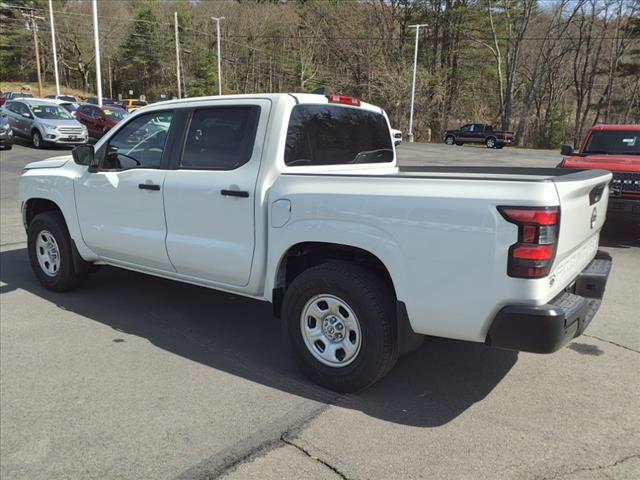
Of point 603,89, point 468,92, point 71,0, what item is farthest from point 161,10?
point 603,89

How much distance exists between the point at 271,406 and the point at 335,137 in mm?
2069

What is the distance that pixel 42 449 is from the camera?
2936 millimetres

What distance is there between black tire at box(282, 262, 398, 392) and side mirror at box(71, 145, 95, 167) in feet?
8.12

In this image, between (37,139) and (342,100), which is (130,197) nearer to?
(342,100)

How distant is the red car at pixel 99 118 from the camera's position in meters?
→ 22.7

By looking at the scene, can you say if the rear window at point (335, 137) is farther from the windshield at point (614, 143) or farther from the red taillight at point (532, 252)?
the windshield at point (614, 143)

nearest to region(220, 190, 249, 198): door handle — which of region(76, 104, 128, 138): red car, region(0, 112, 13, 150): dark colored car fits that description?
region(0, 112, 13, 150): dark colored car

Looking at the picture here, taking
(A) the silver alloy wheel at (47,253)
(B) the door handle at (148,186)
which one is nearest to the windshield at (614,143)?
(B) the door handle at (148,186)

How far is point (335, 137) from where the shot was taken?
4.21 meters

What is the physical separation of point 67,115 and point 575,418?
21860 millimetres

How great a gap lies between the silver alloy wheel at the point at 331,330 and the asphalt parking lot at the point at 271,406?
10.3 inches

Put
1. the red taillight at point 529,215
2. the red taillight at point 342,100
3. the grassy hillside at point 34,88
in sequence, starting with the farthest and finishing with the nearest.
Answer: the grassy hillside at point 34,88 < the red taillight at point 342,100 < the red taillight at point 529,215

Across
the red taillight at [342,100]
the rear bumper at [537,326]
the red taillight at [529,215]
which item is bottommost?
the rear bumper at [537,326]

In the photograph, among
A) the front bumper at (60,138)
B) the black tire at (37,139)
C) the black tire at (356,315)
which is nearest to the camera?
the black tire at (356,315)
